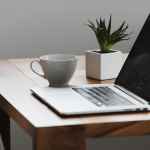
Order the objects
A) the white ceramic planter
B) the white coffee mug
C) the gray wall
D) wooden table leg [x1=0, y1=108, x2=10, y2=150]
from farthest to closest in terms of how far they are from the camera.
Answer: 1. the gray wall
2. wooden table leg [x1=0, y1=108, x2=10, y2=150]
3. the white ceramic planter
4. the white coffee mug

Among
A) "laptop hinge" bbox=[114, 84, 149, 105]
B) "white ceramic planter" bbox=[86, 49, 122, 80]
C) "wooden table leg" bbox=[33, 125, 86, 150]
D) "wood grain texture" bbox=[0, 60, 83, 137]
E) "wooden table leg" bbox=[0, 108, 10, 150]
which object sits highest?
"white ceramic planter" bbox=[86, 49, 122, 80]

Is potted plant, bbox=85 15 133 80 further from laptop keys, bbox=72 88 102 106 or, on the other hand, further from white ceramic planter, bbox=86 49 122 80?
laptop keys, bbox=72 88 102 106

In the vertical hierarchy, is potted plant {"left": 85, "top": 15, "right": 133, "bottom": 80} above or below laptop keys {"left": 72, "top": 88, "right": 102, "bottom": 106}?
above

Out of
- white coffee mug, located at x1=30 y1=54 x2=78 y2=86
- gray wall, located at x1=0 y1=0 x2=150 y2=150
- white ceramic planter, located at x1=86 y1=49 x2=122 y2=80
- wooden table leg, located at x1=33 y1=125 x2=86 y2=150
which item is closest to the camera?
wooden table leg, located at x1=33 y1=125 x2=86 y2=150

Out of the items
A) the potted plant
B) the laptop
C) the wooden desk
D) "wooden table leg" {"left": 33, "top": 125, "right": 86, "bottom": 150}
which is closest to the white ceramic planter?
the potted plant

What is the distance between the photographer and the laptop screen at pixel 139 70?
2.52 feet

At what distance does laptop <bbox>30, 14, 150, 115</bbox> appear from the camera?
65cm

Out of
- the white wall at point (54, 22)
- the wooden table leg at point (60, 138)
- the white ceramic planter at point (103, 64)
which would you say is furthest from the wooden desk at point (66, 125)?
the white wall at point (54, 22)

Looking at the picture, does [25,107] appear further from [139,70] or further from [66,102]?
[139,70]

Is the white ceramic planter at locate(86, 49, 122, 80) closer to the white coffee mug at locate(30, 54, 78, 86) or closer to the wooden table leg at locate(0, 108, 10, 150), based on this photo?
the white coffee mug at locate(30, 54, 78, 86)

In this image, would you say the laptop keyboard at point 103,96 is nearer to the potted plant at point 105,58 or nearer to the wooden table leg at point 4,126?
the potted plant at point 105,58

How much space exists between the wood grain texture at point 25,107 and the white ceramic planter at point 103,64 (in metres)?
0.21

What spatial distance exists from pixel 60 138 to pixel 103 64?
0.48 metres

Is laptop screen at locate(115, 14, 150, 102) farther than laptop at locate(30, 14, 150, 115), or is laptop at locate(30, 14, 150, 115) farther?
Result: laptop screen at locate(115, 14, 150, 102)
